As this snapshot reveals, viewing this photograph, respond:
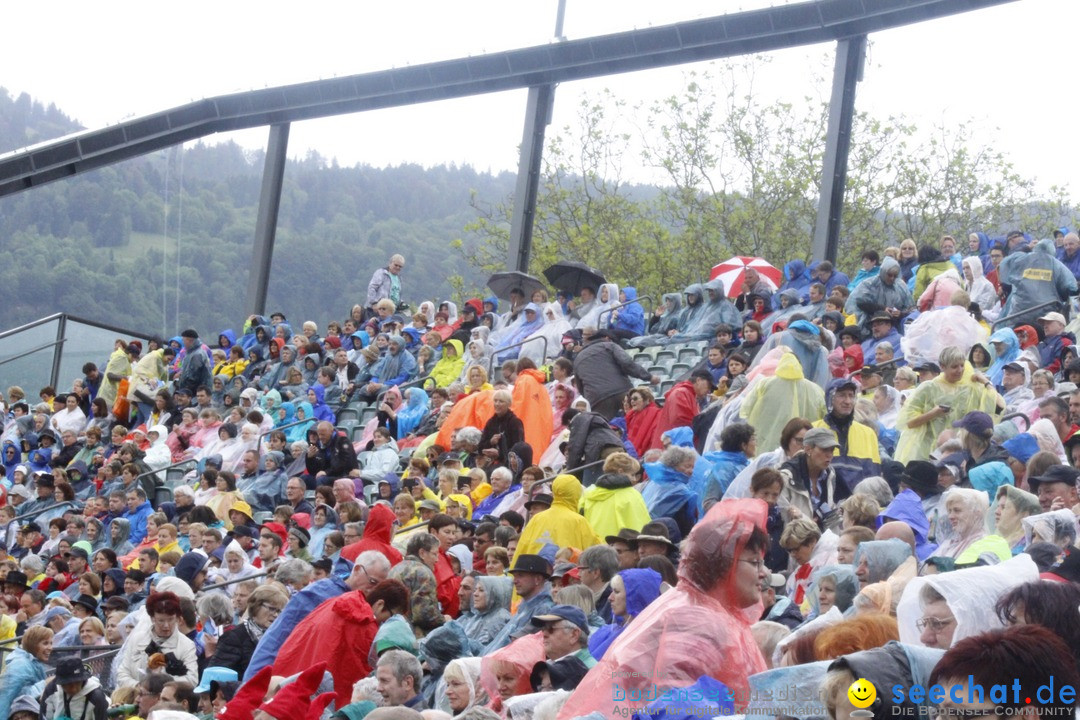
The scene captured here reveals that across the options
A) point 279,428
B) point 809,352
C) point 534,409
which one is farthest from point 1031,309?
point 279,428

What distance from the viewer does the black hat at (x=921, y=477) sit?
901 centimetres

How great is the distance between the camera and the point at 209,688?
892 cm

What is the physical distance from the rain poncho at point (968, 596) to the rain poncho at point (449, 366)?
14433 millimetres

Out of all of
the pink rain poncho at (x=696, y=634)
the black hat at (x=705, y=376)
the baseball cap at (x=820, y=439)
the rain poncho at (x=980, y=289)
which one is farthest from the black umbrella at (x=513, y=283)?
the pink rain poncho at (x=696, y=634)

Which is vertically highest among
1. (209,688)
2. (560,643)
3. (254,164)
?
(254,164)

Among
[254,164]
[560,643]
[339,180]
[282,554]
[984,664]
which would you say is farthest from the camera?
[339,180]

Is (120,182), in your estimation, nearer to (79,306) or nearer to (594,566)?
(79,306)

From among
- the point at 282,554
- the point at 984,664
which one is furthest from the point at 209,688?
the point at 984,664

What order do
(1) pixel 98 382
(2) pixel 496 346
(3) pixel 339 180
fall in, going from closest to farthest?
(2) pixel 496 346, (1) pixel 98 382, (3) pixel 339 180

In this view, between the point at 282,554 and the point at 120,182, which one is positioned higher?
the point at 120,182

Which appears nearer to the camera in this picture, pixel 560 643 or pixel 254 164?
pixel 560 643

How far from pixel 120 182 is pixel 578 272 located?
2136 cm

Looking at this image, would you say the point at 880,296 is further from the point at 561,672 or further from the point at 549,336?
the point at 561,672

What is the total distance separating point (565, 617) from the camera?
710 cm
